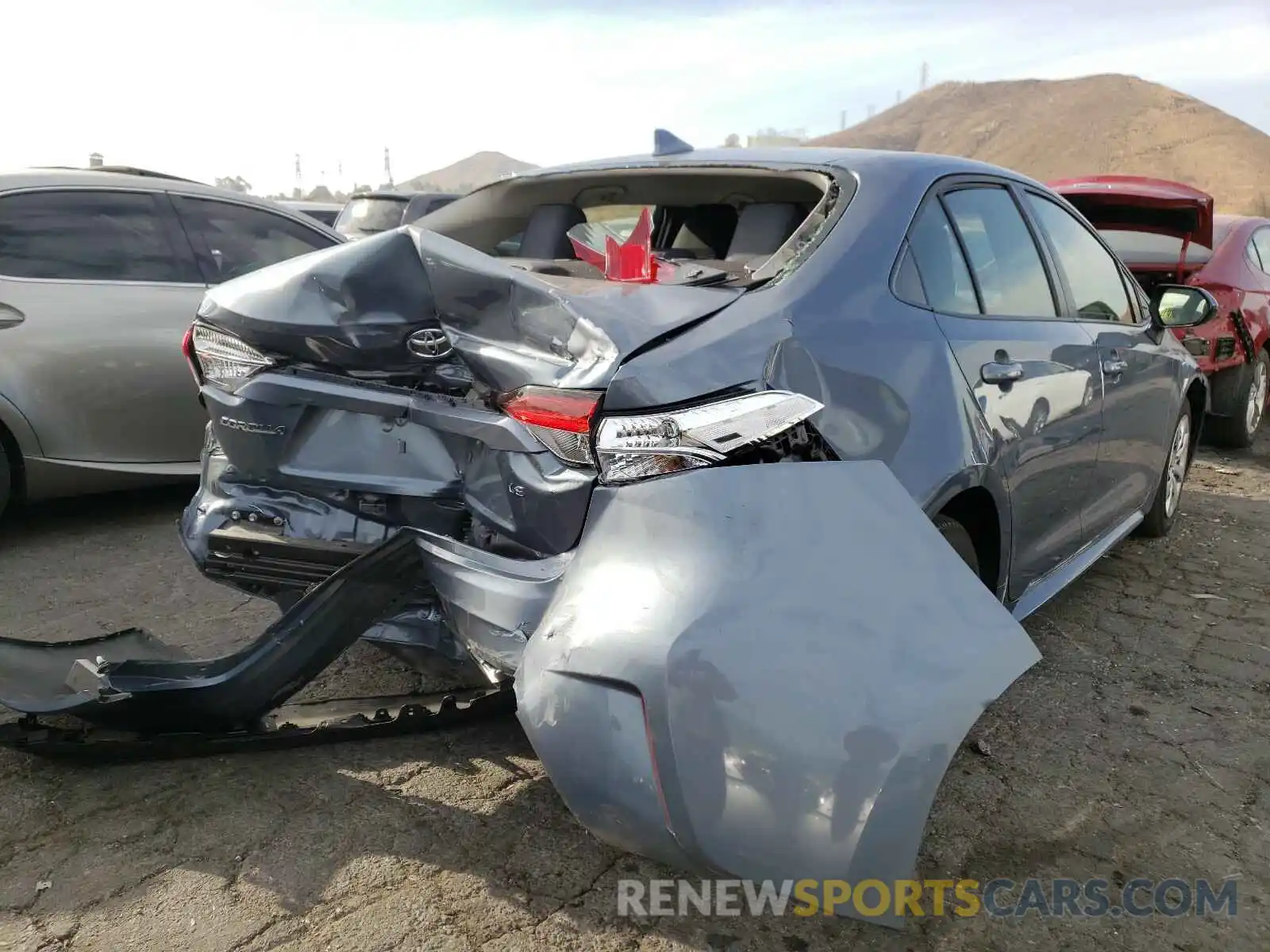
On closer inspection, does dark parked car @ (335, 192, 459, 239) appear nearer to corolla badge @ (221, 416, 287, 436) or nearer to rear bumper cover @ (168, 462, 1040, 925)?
corolla badge @ (221, 416, 287, 436)

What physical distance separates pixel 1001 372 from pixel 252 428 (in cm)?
195

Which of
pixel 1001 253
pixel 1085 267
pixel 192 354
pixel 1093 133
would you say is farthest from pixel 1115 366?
pixel 1093 133

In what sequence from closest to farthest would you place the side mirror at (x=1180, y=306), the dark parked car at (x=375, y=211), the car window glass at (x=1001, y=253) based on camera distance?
the car window glass at (x=1001, y=253)
the side mirror at (x=1180, y=306)
the dark parked car at (x=375, y=211)

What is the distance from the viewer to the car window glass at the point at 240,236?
4.68 m

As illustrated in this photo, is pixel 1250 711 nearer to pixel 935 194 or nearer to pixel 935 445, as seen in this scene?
pixel 935 445

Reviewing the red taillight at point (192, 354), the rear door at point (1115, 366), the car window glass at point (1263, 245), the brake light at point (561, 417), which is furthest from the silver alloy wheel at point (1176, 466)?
the red taillight at point (192, 354)

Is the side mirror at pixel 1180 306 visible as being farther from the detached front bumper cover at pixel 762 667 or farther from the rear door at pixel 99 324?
the rear door at pixel 99 324

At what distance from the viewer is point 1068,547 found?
3361 millimetres

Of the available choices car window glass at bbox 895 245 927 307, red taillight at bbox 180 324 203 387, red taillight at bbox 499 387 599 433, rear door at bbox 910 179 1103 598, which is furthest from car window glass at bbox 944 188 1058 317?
red taillight at bbox 180 324 203 387

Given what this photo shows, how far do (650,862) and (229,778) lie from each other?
1120 mm

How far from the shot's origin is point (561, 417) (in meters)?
1.89

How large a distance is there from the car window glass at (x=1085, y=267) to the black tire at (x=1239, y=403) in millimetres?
3461

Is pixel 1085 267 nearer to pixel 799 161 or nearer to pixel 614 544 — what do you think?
pixel 799 161

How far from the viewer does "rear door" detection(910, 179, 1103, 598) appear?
259cm
